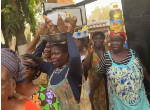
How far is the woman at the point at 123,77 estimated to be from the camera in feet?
8.45

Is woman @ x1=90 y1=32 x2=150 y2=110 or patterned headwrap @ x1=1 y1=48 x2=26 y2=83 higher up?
patterned headwrap @ x1=1 y1=48 x2=26 y2=83

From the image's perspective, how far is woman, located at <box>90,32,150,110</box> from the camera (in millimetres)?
2574

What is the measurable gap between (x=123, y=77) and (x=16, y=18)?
6.24m

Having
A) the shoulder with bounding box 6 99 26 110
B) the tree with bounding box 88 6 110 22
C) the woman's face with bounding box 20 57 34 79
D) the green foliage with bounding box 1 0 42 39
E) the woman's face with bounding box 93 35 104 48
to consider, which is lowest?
the shoulder with bounding box 6 99 26 110

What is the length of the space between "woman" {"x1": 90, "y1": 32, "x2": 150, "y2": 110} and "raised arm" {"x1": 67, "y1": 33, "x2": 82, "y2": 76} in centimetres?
72

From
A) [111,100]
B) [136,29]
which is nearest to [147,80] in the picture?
[111,100]

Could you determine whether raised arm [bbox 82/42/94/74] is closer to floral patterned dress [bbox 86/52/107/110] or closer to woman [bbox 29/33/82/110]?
floral patterned dress [bbox 86/52/107/110]

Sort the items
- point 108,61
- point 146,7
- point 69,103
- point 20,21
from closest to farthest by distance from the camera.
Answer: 1. point 69,103
2. point 108,61
3. point 146,7
4. point 20,21

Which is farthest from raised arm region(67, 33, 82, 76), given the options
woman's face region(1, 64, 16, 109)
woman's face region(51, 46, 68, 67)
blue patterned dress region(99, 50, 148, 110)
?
woman's face region(1, 64, 16, 109)

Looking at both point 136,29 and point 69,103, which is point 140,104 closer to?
point 69,103

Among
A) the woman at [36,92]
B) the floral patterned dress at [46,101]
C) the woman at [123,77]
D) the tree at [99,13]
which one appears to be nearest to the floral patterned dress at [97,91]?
the woman at [123,77]

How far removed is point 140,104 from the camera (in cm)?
264

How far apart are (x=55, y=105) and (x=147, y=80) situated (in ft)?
5.08

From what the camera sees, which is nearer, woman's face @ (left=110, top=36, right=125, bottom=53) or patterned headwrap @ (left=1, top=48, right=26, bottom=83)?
patterned headwrap @ (left=1, top=48, right=26, bottom=83)
